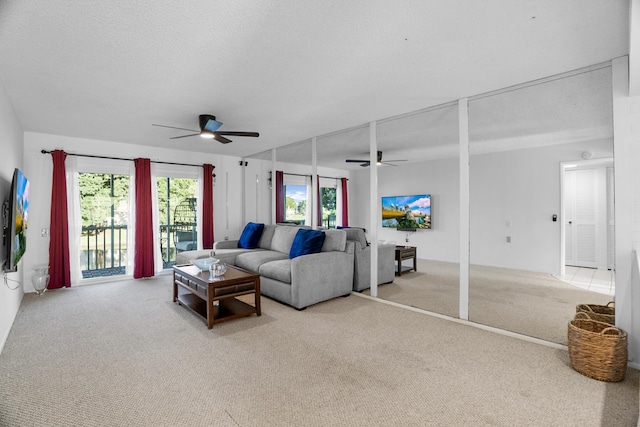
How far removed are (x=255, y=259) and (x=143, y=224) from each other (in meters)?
2.31

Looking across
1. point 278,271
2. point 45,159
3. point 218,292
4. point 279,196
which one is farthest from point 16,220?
point 279,196

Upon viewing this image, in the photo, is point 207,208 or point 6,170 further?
point 207,208

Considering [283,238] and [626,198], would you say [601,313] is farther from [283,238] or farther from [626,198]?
[283,238]

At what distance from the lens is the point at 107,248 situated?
229 inches

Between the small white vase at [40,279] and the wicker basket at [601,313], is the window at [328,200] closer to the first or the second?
the small white vase at [40,279]

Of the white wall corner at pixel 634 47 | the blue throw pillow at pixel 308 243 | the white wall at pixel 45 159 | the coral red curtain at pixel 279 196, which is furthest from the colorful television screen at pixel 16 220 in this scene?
the white wall corner at pixel 634 47

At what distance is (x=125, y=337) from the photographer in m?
2.97

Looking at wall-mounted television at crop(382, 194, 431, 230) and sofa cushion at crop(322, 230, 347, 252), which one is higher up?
wall-mounted television at crop(382, 194, 431, 230)

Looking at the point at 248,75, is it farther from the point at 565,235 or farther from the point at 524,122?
the point at 565,235

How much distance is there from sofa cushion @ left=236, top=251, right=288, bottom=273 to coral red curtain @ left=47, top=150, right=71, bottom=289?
8.61ft

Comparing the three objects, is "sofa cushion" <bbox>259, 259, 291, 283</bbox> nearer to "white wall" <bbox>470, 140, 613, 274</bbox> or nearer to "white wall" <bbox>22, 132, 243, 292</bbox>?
"white wall" <bbox>22, 132, 243, 292</bbox>

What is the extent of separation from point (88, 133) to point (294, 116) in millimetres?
3335

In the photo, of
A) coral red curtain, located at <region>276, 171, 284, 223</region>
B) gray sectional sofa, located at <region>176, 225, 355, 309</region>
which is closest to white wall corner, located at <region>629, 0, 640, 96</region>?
gray sectional sofa, located at <region>176, 225, 355, 309</region>

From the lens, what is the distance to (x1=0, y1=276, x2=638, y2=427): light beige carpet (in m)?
1.83
